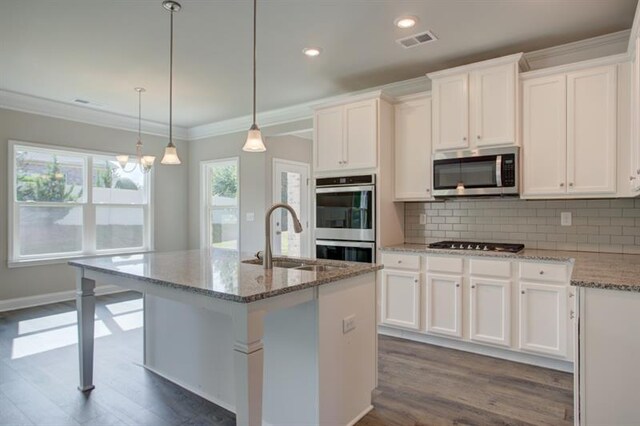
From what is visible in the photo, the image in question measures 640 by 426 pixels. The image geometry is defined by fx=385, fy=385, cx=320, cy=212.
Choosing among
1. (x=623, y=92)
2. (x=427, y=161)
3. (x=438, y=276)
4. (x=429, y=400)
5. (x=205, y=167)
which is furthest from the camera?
(x=205, y=167)

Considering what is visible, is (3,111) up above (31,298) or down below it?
above

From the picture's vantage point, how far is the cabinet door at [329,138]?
4031mm

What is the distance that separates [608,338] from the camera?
1750 mm

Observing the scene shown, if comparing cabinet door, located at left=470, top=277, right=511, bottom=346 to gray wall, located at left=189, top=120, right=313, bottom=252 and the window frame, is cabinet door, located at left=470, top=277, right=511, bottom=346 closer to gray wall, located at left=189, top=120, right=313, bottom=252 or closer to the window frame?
gray wall, located at left=189, top=120, right=313, bottom=252

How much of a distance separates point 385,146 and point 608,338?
8.29 feet

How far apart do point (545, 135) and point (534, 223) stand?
814 mm

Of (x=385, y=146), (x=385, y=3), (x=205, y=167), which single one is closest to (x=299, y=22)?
(x=385, y=3)

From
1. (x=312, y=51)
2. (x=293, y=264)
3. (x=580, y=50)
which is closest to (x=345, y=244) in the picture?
(x=293, y=264)

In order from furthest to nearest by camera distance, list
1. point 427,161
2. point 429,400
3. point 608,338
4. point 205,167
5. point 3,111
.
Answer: point 205,167, point 3,111, point 427,161, point 429,400, point 608,338

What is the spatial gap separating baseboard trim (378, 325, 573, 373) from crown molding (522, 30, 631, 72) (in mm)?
2433

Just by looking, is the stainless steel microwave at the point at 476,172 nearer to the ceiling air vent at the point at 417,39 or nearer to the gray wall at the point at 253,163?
the ceiling air vent at the point at 417,39

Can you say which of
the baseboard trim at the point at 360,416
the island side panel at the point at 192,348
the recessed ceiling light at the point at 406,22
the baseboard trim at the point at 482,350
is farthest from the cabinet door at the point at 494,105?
the island side panel at the point at 192,348

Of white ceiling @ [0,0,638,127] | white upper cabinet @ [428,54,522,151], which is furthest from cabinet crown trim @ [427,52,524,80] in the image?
white ceiling @ [0,0,638,127]

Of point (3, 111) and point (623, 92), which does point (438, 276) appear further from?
point (3, 111)
